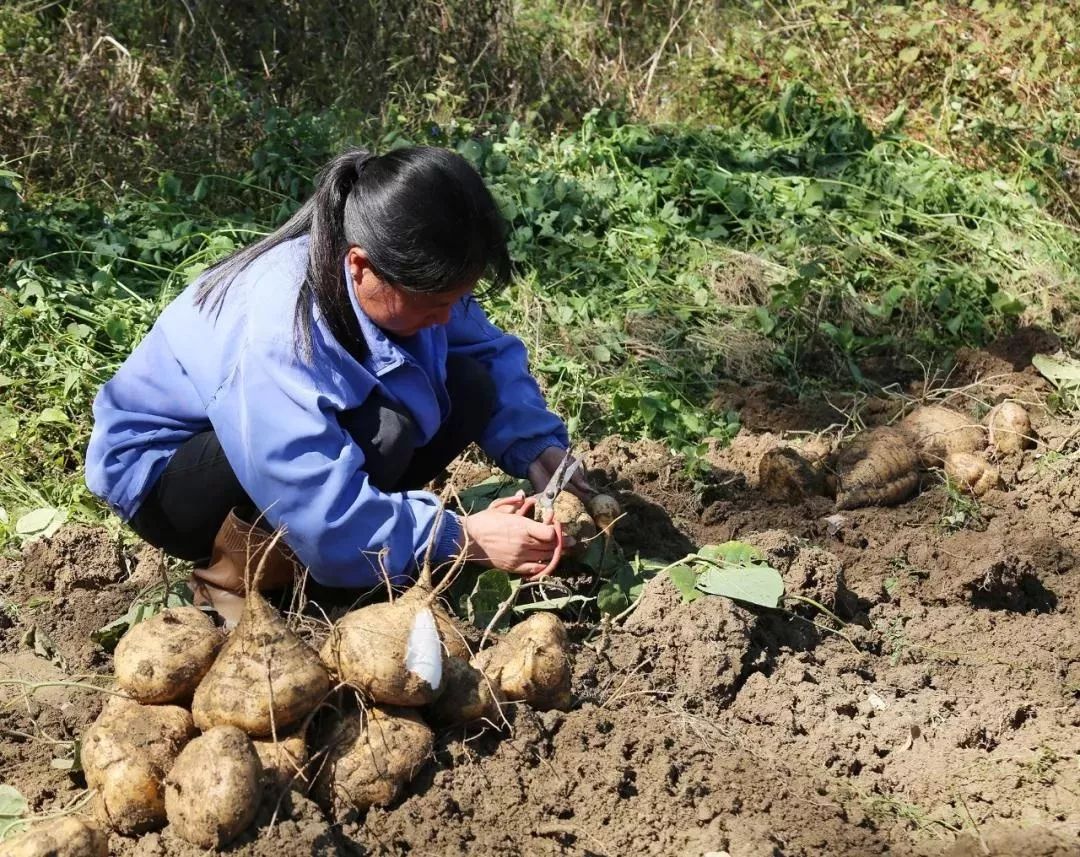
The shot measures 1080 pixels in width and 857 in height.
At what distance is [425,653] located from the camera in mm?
2570

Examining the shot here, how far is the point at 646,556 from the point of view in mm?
3590

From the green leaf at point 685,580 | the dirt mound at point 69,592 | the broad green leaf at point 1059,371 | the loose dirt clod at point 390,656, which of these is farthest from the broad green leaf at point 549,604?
the broad green leaf at point 1059,371

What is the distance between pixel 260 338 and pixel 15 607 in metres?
1.19

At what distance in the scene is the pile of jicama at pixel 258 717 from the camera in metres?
2.32

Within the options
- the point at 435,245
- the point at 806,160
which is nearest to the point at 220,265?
the point at 435,245

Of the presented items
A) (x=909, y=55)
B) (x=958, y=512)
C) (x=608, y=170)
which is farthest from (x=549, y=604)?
(x=909, y=55)

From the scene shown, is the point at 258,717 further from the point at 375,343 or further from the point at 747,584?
the point at 747,584

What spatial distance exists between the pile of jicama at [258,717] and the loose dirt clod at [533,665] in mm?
56

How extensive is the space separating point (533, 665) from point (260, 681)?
60 centimetres

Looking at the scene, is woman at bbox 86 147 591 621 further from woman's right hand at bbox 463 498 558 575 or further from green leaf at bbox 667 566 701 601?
green leaf at bbox 667 566 701 601

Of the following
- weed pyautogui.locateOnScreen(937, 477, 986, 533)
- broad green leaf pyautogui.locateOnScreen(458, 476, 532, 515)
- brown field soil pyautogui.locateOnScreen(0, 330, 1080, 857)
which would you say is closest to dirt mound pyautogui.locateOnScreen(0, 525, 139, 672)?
brown field soil pyautogui.locateOnScreen(0, 330, 1080, 857)

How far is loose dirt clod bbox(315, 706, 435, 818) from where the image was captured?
2.51 metres

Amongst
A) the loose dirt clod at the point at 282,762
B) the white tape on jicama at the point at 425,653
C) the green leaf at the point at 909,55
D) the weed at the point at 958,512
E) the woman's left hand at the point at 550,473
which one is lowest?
the weed at the point at 958,512

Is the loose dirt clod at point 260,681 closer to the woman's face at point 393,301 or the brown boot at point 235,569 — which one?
the brown boot at point 235,569
